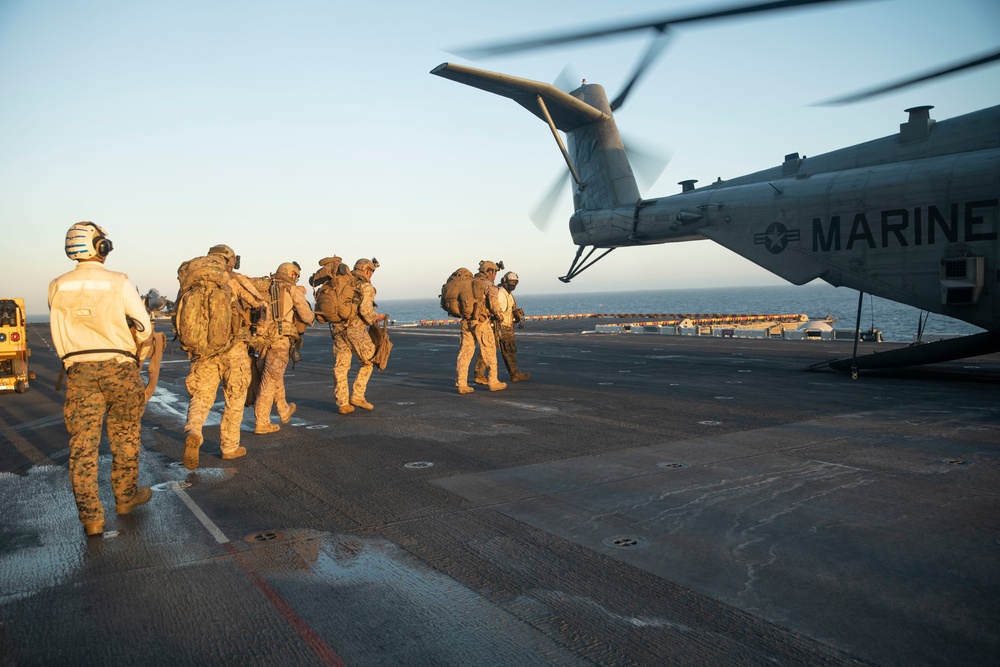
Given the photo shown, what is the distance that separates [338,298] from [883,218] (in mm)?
→ 9711

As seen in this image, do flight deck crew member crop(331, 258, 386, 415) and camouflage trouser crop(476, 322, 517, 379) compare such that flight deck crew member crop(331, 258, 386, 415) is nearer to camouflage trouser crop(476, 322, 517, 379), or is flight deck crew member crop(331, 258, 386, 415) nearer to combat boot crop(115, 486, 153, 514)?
camouflage trouser crop(476, 322, 517, 379)

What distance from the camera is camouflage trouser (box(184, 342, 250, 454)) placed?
6.86 meters

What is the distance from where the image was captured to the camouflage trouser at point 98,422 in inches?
197

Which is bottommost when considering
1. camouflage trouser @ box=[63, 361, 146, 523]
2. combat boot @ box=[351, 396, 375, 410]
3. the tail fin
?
combat boot @ box=[351, 396, 375, 410]

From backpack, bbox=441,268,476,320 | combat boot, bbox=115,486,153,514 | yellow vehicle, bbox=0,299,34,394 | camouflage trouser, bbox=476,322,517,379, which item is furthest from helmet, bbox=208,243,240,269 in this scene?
yellow vehicle, bbox=0,299,34,394

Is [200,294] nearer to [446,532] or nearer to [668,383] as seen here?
[446,532]

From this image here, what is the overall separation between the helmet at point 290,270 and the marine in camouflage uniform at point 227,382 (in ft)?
4.50

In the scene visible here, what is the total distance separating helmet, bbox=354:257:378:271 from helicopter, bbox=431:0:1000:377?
4537 millimetres

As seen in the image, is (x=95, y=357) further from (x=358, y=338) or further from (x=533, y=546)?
(x=358, y=338)

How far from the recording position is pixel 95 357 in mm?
5180

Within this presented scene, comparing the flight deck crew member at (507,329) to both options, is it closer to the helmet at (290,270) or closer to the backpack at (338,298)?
the backpack at (338,298)

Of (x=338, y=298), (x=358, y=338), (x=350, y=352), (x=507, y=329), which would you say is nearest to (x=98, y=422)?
(x=338, y=298)

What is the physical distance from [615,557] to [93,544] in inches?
137

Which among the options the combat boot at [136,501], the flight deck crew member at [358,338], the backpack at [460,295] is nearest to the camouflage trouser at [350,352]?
the flight deck crew member at [358,338]
